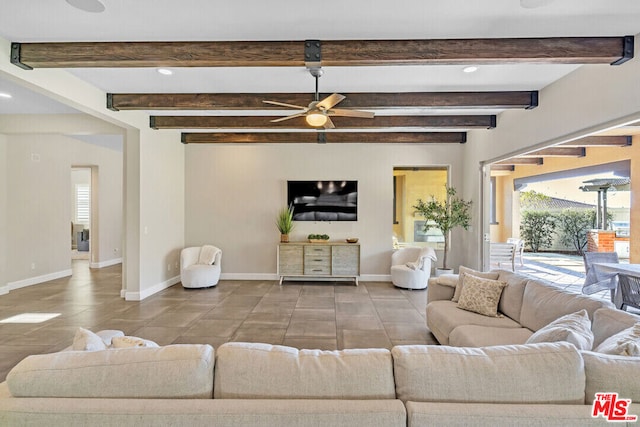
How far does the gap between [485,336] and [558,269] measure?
6.49 m

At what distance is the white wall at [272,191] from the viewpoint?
665cm

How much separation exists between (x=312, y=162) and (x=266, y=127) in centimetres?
159

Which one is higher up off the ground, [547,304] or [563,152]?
[563,152]

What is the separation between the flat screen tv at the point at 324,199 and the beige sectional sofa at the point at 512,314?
3309 millimetres

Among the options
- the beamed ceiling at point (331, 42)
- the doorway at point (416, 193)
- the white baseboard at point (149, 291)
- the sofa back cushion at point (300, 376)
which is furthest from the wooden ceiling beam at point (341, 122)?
the sofa back cushion at point (300, 376)

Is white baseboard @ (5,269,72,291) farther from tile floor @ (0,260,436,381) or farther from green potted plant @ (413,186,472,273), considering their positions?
green potted plant @ (413,186,472,273)

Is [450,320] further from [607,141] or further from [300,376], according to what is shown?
[607,141]

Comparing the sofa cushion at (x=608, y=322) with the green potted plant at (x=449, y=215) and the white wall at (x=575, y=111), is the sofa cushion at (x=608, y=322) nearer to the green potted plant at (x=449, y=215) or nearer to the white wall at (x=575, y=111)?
the white wall at (x=575, y=111)

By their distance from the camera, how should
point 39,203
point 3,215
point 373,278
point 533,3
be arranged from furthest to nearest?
point 373,278, point 39,203, point 3,215, point 533,3

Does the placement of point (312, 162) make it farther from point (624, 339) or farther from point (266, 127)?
point (624, 339)

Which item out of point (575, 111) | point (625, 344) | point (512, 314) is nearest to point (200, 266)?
point (512, 314)

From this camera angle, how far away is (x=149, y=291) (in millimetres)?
5422

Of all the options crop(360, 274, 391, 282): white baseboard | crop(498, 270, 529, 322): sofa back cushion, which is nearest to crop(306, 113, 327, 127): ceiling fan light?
crop(498, 270, 529, 322): sofa back cushion

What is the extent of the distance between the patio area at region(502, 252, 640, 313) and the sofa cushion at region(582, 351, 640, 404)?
16.7 feet
